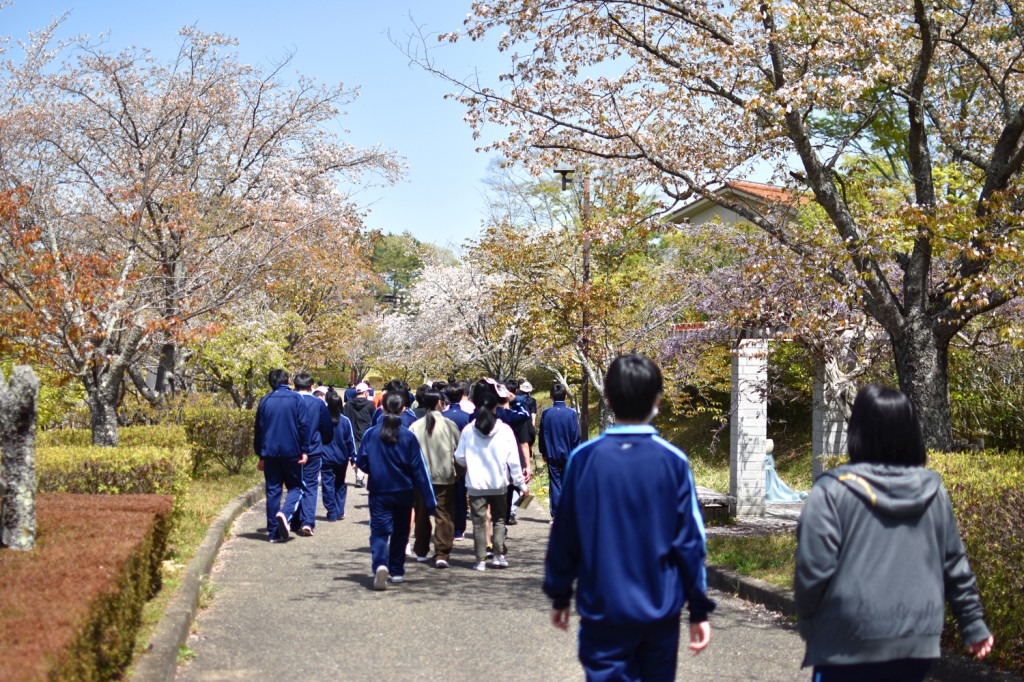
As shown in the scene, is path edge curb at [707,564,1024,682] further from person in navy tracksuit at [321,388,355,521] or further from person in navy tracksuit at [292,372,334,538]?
person in navy tracksuit at [321,388,355,521]

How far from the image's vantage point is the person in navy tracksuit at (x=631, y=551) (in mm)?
3639

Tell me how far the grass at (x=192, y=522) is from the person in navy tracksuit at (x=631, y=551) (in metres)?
3.50

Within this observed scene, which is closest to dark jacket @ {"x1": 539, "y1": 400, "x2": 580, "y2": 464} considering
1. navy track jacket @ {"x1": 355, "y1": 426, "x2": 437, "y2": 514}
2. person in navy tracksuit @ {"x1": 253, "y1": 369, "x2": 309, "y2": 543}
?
person in navy tracksuit @ {"x1": 253, "y1": 369, "x2": 309, "y2": 543}

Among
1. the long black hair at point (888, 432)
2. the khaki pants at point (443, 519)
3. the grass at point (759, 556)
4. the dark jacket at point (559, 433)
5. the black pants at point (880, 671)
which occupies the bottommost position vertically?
the grass at point (759, 556)

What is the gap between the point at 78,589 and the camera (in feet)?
15.7

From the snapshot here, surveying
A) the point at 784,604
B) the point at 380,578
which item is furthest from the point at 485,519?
the point at 784,604

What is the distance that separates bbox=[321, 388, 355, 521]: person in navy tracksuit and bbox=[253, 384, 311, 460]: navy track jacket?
1768 millimetres

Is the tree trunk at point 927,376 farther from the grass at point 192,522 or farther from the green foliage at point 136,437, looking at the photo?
the green foliage at point 136,437

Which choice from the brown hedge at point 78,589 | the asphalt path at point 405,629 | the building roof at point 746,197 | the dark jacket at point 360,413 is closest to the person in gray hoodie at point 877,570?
the brown hedge at point 78,589

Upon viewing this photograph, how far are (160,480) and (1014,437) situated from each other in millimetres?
13617

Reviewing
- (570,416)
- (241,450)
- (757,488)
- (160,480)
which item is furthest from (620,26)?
(241,450)

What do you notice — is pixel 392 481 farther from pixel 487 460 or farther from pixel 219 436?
pixel 219 436

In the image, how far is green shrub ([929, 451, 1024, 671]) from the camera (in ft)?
19.6

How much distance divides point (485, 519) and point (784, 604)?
3.20 m
